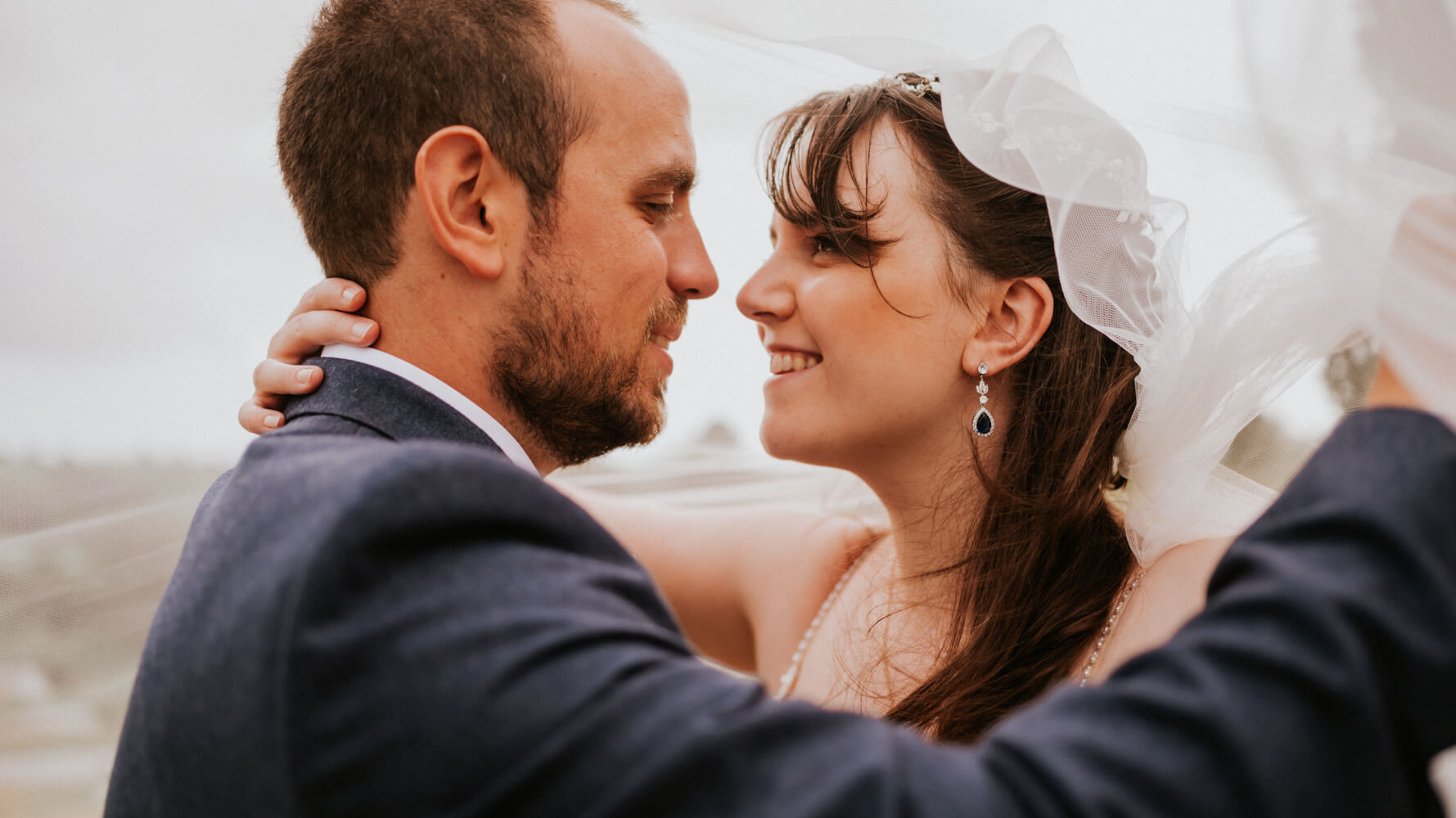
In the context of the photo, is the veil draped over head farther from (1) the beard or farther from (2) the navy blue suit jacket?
(1) the beard

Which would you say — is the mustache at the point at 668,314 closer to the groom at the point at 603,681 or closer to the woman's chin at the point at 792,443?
the woman's chin at the point at 792,443

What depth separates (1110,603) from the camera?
181cm

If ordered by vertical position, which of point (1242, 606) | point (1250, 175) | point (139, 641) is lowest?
point (139, 641)

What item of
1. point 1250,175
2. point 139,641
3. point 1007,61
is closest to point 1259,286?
point 1250,175

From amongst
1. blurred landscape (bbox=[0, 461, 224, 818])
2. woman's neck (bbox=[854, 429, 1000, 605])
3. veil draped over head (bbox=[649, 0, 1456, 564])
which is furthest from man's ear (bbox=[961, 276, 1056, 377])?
blurred landscape (bbox=[0, 461, 224, 818])

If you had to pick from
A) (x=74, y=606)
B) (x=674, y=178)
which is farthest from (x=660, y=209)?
(x=74, y=606)

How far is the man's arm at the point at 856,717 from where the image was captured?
2.62 feet

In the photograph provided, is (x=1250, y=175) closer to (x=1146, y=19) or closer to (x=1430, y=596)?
(x=1146, y=19)

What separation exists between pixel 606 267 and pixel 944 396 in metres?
0.74

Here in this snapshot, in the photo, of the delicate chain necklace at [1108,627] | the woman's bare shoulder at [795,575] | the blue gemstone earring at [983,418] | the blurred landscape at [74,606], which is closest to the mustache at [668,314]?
the blue gemstone earring at [983,418]

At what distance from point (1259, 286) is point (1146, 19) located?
0.41 metres

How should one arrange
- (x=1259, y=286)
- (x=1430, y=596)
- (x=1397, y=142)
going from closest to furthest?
1. (x=1430, y=596)
2. (x=1397, y=142)
3. (x=1259, y=286)

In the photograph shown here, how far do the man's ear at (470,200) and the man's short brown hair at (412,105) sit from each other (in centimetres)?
3

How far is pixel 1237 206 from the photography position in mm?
1426
